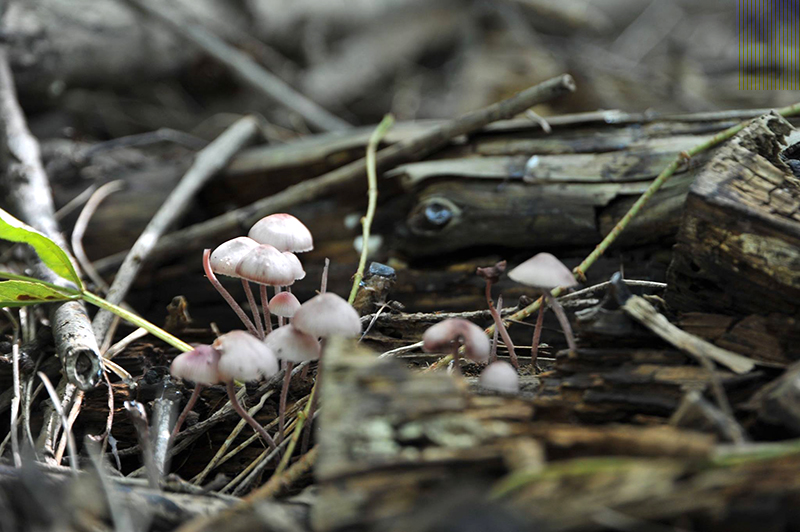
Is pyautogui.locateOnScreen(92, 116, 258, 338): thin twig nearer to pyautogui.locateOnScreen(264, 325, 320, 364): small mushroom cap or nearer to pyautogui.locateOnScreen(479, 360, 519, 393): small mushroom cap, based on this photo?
pyautogui.locateOnScreen(264, 325, 320, 364): small mushroom cap

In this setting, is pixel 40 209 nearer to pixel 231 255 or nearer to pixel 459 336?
pixel 231 255

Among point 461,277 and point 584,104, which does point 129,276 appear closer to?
point 461,277

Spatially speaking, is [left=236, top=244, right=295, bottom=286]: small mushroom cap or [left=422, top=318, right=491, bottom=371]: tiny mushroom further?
[left=236, top=244, right=295, bottom=286]: small mushroom cap

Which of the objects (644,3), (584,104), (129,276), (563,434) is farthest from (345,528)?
(644,3)

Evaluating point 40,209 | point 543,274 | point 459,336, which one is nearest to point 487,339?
point 459,336

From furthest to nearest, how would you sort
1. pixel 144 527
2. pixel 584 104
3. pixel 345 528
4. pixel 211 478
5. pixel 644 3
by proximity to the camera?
pixel 644 3, pixel 584 104, pixel 211 478, pixel 144 527, pixel 345 528

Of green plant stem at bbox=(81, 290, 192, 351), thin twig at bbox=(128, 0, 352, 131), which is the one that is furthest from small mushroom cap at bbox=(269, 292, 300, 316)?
thin twig at bbox=(128, 0, 352, 131)

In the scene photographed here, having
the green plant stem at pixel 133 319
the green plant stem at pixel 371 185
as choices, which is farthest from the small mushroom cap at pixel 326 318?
the green plant stem at pixel 133 319

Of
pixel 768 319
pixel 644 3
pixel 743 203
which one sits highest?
pixel 644 3
